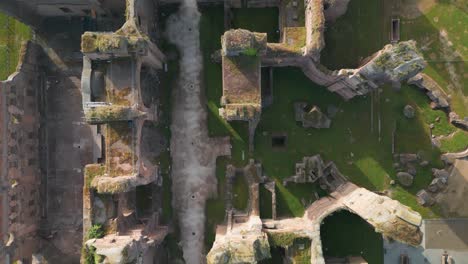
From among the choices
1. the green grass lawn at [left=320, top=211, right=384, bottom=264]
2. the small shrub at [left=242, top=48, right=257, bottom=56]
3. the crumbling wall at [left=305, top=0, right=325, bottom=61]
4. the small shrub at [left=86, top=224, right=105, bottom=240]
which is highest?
the crumbling wall at [left=305, top=0, right=325, bottom=61]

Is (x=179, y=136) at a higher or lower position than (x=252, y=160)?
higher

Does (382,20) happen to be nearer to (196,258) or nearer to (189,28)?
(189,28)

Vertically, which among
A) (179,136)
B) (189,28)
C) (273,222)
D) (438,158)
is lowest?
(273,222)

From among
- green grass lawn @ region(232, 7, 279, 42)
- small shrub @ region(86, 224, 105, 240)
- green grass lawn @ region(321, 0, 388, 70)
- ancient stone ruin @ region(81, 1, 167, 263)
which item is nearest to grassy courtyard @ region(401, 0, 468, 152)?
green grass lawn @ region(321, 0, 388, 70)

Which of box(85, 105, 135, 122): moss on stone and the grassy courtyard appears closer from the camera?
box(85, 105, 135, 122): moss on stone

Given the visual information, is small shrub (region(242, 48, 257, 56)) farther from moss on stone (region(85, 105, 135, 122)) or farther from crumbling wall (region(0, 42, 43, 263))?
crumbling wall (region(0, 42, 43, 263))

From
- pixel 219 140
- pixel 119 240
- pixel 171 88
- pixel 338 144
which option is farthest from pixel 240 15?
pixel 119 240

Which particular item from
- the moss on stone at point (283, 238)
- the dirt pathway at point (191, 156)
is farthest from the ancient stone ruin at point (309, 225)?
the dirt pathway at point (191, 156)
